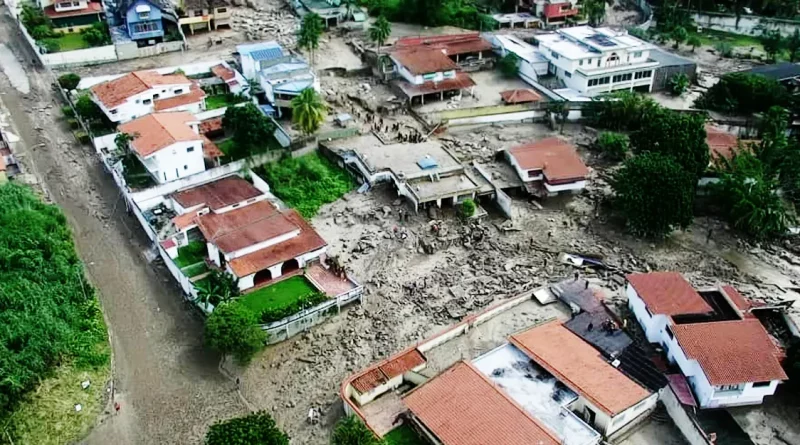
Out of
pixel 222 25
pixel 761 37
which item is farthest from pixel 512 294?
pixel 761 37

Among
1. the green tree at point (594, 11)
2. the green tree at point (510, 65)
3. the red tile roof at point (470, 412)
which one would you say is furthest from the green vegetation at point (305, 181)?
the green tree at point (594, 11)

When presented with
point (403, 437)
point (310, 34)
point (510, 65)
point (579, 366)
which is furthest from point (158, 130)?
point (510, 65)

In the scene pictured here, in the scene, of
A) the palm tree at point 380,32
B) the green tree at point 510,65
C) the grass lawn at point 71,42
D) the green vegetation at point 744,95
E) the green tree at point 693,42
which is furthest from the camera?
the green tree at point 693,42

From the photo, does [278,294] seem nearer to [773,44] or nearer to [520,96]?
[520,96]

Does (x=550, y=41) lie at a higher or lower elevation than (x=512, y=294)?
higher

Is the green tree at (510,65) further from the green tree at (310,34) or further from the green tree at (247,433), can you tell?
the green tree at (247,433)

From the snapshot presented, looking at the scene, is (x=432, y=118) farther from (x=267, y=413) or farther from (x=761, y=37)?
(x=761, y=37)
